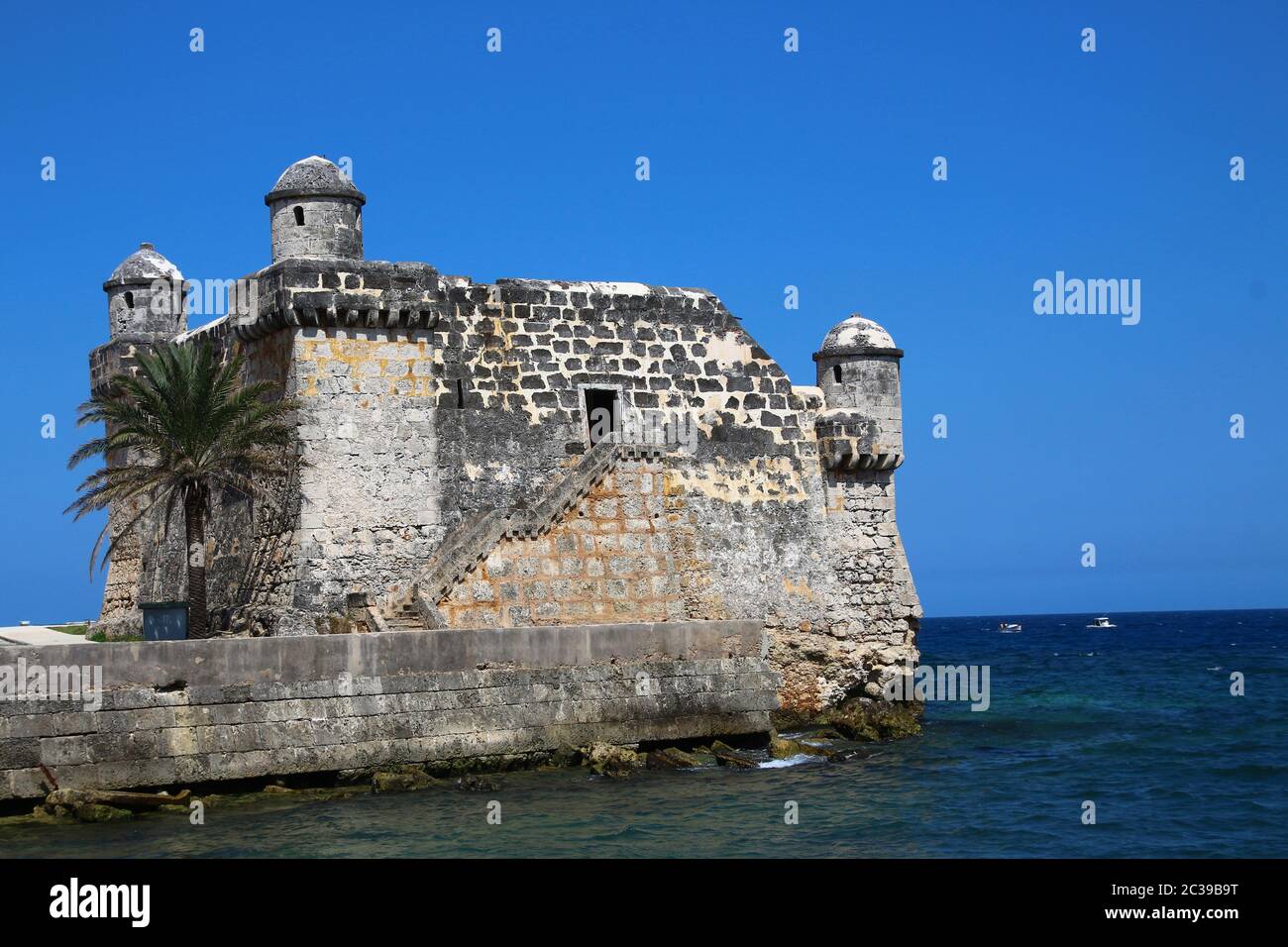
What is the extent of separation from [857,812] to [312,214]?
10.8 meters

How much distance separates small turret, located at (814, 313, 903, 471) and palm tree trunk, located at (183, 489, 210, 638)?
30.9 ft

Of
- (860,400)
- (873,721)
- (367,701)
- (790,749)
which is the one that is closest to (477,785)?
(367,701)

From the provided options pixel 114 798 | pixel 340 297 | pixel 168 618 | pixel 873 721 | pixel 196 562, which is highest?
pixel 340 297

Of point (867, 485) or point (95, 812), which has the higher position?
point (867, 485)

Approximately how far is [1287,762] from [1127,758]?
244 centimetres

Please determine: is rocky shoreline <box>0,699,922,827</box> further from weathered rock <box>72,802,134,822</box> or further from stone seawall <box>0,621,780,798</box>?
stone seawall <box>0,621,780,798</box>

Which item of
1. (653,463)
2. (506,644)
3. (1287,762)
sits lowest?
(1287,762)

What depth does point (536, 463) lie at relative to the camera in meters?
24.2

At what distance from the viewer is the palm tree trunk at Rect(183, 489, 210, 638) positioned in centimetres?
2197

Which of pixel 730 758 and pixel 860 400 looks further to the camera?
pixel 860 400

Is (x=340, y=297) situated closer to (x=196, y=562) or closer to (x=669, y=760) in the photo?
(x=196, y=562)

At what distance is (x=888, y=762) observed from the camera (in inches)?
908
